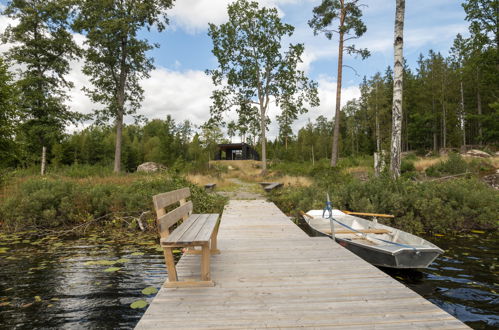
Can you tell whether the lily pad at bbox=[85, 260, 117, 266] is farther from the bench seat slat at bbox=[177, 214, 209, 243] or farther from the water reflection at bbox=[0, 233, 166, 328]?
the bench seat slat at bbox=[177, 214, 209, 243]

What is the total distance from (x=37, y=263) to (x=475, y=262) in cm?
871

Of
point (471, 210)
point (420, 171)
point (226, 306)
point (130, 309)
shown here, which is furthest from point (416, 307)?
point (420, 171)

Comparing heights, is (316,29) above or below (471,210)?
above

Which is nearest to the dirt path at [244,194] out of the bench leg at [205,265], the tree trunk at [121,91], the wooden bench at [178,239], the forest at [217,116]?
the forest at [217,116]

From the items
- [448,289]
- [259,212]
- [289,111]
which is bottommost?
[448,289]

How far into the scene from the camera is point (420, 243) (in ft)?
16.4

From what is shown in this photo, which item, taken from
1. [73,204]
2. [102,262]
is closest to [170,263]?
[102,262]

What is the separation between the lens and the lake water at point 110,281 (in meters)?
3.75

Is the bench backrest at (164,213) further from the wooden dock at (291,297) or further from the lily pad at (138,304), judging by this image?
the lily pad at (138,304)

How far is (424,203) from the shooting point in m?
8.46

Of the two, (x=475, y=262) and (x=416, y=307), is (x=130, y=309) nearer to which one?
(x=416, y=307)

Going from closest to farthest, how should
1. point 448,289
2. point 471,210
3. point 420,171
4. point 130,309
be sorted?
1. point 130,309
2. point 448,289
3. point 471,210
4. point 420,171

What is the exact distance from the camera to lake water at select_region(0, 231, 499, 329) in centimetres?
375

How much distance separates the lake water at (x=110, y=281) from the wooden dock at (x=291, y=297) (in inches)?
48.5
